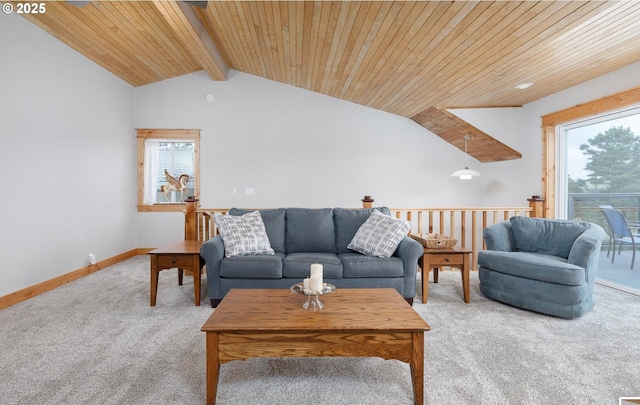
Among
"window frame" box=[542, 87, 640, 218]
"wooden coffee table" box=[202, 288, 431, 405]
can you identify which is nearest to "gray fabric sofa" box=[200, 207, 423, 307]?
"wooden coffee table" box=[202, 288, 431, 405]

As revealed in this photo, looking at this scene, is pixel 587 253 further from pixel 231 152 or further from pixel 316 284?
pixel 231 152

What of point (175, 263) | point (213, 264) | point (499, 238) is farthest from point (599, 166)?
point (175, 263)

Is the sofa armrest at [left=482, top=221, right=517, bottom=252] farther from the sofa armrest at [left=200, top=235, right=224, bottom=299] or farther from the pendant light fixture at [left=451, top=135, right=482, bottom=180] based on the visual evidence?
the sofa armrest at [left=200, top=235, right=224, bottom=299]

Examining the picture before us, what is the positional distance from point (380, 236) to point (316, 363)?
1.45 m

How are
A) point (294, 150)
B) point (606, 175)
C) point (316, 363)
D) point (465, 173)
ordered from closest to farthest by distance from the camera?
1. point (316, 363)
2. point (606, 175)
3. point (465, 173)
4. point (294, 150)

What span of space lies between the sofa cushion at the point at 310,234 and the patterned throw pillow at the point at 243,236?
299mm

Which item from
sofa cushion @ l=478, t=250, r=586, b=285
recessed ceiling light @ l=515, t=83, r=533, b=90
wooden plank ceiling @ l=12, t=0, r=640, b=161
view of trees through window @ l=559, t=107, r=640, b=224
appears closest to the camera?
wooden plank ceiling @ l=12, t=0, r=640, b=161

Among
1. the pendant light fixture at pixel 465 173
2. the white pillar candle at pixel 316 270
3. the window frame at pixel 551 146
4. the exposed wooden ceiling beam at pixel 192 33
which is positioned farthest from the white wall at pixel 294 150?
the white pillar candle at pixel 316 270

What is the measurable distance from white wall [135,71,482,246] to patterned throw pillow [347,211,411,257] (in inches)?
90.1

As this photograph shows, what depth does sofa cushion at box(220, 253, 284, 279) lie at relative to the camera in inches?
111

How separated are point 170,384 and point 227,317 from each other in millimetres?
517

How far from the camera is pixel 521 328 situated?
2439 millimetres

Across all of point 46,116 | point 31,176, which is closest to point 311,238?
point 31,176

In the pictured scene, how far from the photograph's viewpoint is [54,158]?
3.54m
